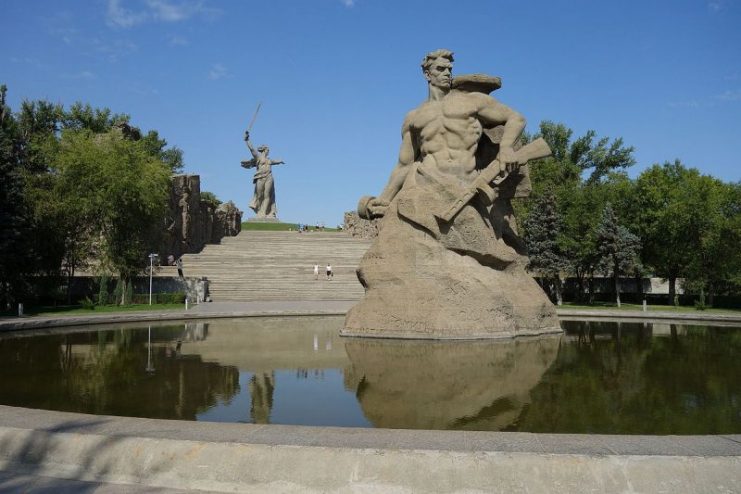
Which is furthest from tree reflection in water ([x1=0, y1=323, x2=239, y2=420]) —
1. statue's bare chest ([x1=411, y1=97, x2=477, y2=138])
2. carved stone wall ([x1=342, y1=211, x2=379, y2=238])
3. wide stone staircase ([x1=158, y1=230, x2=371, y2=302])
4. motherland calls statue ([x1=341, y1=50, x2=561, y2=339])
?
carved stone wall ([x1=342, y1=211, x2=379, y2=238])

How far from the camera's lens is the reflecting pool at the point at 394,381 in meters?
6.11

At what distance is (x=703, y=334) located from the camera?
1559 cm

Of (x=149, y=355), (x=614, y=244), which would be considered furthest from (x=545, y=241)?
(x=149, y=355)

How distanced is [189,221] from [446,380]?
4025cm

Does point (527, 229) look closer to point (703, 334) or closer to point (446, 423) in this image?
point (703, 334)

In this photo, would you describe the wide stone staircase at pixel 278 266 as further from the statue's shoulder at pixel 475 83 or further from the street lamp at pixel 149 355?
the statue's shoulder at pixel 475 83

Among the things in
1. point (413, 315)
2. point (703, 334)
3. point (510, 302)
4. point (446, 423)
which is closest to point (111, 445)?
point (446, 423)

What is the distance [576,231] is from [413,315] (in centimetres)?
2967

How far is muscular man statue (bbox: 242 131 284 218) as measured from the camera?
63.3m

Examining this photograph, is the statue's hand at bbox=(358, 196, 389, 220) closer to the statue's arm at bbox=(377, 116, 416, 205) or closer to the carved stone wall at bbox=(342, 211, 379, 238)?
the statue's arm at bbox=(377, 116, 416, 205)

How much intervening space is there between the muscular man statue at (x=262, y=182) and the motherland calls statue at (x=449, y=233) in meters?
51.2

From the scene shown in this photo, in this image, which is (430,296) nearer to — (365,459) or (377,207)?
(377,207)

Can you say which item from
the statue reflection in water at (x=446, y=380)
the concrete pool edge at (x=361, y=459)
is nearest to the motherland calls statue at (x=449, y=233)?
the statue reflection in water at (x=446, y=380)

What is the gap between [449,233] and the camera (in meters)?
12.4
